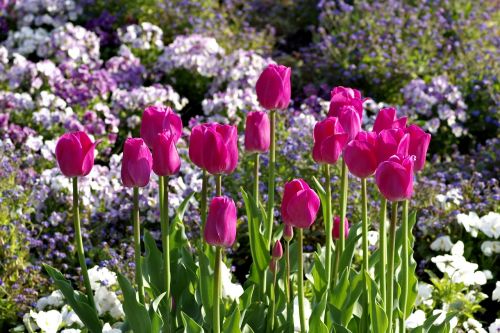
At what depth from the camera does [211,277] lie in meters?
2.23

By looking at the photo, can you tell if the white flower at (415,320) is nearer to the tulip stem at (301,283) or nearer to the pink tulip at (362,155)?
the tulip stem at (301,283)

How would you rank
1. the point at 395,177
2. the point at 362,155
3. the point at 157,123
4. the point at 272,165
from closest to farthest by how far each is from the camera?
the point at 395,177 → the point at 362,155 → the point at 157,123 → the point at 272,165

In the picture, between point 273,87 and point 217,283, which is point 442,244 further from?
point 217,283

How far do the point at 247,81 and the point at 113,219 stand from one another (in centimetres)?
183

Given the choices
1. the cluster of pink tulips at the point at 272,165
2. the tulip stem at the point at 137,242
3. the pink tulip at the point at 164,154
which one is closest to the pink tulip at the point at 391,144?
the cluster of pink tulips at the point at 272,165

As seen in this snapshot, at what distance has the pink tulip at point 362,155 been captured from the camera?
74.7 inches

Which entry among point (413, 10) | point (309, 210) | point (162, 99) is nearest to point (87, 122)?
point (162, 99)

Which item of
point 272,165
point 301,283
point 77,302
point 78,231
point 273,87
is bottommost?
point 77,302

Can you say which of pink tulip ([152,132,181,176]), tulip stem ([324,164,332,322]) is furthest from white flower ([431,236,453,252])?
pink tulip ([152,132,181,176])

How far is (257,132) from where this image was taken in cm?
221

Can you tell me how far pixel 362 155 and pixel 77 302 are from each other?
2.91 ft

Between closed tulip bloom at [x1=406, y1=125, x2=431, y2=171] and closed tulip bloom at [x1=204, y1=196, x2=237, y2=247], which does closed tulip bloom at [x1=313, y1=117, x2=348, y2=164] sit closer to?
closed tulip bloom at [x1=406, y1=125, x2=431, y2=171]

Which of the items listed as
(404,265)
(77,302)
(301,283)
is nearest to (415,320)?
(404,265)

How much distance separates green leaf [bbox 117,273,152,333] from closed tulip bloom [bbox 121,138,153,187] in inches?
10.4
